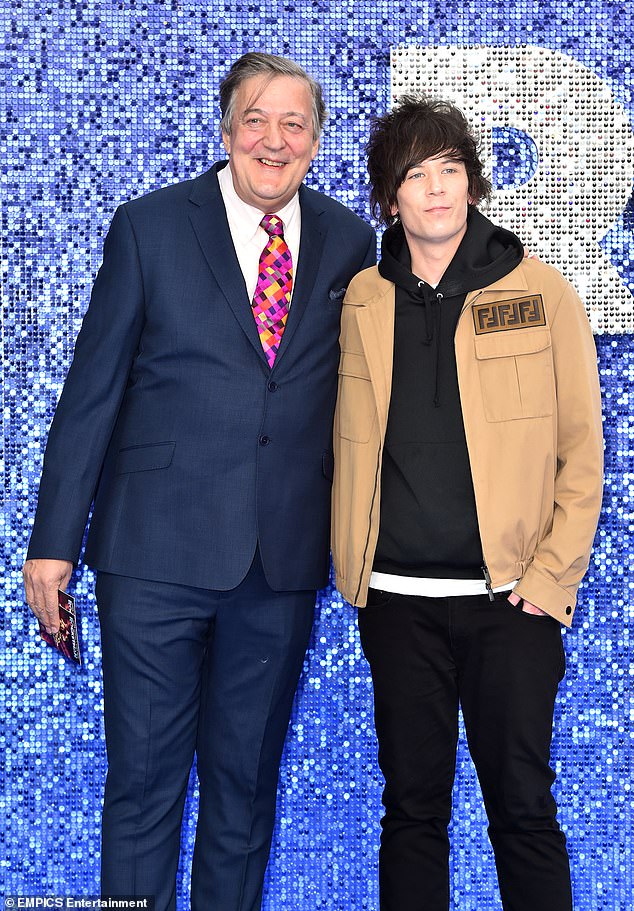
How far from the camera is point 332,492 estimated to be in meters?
1.97

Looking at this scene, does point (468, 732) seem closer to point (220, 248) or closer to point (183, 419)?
point (183, 419)

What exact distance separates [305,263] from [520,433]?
56cm

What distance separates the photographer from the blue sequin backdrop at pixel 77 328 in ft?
7.70

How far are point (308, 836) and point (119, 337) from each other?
1362mm

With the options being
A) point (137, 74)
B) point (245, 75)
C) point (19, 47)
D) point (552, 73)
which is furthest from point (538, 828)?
point (19, 47)

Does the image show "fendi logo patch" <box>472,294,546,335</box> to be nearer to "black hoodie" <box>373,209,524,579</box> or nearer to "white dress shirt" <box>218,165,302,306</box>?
"black hoodie" <box>373,209,524,579</box>

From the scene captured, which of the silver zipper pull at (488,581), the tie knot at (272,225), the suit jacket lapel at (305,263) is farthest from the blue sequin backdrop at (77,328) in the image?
the silver zipper pull at (488,581)

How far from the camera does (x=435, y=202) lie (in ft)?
5.90

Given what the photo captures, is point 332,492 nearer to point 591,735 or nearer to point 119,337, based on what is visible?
point 119,337

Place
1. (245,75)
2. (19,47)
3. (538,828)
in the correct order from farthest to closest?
(19,47)
(245,75)
(538,828)

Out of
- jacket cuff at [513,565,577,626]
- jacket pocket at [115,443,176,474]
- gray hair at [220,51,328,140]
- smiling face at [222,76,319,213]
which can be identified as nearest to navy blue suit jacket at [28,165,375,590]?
jacket pocket at [115,443,176,474]

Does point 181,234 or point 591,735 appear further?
point 591,735

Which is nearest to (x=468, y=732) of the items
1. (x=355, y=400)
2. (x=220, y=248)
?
(x=355, y=400)

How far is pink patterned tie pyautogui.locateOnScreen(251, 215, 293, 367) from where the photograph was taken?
1904 millimetres
